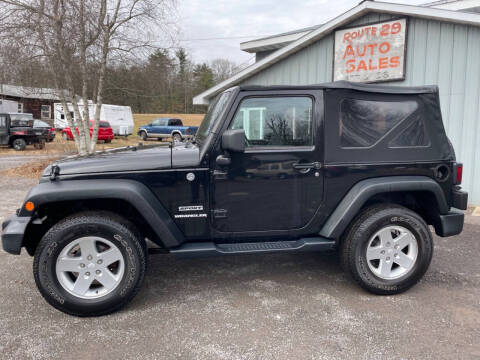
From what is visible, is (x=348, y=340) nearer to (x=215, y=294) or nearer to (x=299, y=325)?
(x=299, y=325)

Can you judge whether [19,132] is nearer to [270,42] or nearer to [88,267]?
[270,42]

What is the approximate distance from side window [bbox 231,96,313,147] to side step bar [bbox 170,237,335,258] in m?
0.94

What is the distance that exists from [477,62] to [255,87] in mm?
5650

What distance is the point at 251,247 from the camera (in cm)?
350

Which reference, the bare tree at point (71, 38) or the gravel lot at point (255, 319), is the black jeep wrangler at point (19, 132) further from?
the gravel lot at point (255, 319)

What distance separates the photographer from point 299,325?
10.1 feet

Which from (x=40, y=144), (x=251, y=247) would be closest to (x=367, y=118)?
(x=251, y=247)

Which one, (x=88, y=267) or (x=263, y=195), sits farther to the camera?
(x=263, y=195)

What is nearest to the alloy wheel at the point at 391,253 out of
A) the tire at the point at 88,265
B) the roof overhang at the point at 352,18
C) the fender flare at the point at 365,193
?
the fender flare at the point at 365,193

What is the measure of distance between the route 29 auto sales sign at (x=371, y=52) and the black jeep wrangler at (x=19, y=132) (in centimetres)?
1761

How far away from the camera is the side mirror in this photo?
3182 mm

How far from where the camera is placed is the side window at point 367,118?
360cm

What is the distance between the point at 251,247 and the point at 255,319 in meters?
0.64

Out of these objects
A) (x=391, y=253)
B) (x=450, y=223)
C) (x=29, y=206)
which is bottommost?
(x=391, y=253)
